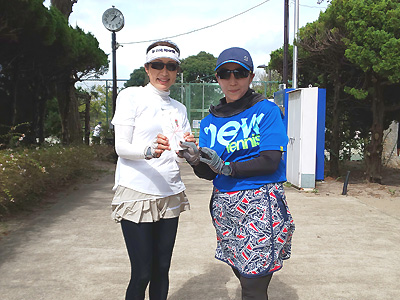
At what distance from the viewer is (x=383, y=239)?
470 cm

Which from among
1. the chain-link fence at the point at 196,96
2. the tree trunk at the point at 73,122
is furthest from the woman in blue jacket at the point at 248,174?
the chain-link fence at the point at 196,96

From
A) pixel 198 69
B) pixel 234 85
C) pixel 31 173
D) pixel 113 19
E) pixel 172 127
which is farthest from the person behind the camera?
pixel 198 69

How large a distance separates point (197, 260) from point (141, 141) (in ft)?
6.97

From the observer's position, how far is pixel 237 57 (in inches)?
82.2

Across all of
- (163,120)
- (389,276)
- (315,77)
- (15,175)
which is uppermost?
(315,77)

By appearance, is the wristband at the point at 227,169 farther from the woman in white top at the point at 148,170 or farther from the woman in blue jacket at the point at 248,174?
the woman in white top at the point at 148,170

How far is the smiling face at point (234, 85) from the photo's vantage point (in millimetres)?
2135

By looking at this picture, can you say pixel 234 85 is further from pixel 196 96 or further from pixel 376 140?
pixel 196 96

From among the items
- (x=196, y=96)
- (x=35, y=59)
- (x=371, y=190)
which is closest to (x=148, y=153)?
(x=371, y=190)

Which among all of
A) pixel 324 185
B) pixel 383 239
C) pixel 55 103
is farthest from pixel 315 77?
pixel 55 103

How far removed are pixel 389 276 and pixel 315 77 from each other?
794cm

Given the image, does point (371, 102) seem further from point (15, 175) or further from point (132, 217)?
point (132, 217)

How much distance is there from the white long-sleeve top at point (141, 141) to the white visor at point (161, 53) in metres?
0.19

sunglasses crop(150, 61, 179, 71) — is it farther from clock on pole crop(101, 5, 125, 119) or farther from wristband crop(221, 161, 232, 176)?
clock on pole crop(101, 5, 125, 119)
